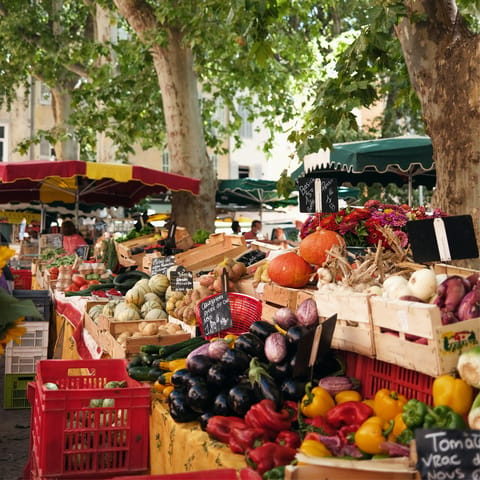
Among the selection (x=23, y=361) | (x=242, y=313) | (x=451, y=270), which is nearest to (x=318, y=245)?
(x=242, y=313)

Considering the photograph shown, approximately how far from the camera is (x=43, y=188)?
1371cm

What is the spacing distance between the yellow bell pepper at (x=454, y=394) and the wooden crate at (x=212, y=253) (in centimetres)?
457

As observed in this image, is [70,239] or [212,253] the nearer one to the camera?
[212,253]

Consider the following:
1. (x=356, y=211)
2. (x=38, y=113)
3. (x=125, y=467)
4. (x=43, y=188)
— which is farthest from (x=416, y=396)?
(x=38, y=113)

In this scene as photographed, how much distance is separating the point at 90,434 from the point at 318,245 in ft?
5.58

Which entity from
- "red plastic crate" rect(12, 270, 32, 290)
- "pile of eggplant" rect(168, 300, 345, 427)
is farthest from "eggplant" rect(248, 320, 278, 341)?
"red plastic crate" rect(12, 270, 32, 290)

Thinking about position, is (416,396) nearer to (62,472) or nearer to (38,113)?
(62,472)

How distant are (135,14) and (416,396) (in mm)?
10888

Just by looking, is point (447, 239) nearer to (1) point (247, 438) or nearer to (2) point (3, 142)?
(1) point (247, 438)

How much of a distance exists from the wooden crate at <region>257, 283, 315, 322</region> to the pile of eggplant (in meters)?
0.45

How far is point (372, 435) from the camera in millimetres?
2293

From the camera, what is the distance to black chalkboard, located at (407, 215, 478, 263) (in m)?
3.42

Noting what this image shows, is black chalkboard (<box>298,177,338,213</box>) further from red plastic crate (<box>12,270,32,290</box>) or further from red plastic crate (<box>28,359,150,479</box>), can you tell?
red plastic crate (<box>12,270,32,290</box>)

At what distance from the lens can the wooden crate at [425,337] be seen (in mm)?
2389
